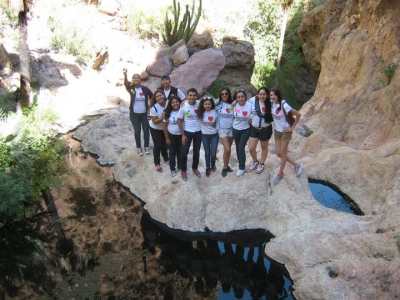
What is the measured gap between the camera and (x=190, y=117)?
A: 605cm

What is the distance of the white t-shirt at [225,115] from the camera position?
236 inches

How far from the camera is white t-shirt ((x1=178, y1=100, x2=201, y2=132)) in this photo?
19.7 feet

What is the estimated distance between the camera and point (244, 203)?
6.41 m

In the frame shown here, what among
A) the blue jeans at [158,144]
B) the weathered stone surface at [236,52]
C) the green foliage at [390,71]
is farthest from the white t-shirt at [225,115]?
the weathered stone surface at [236,52]

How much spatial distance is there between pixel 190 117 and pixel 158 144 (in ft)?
3.80

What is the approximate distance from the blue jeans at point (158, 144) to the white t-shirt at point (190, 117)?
0.76 meters

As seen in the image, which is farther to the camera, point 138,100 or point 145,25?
point 145,25

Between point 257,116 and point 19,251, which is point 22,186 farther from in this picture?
point 257,116

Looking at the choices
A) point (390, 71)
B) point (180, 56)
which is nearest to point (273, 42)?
point (180, 56)

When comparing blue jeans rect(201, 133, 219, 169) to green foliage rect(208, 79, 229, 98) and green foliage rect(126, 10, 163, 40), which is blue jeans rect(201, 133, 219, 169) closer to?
green foliage rect(208, 79, 229, 98)

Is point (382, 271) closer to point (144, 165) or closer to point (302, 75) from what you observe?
point (144, 165)

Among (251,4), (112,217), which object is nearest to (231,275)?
(112,217)

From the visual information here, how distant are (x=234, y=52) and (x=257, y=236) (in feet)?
31.4

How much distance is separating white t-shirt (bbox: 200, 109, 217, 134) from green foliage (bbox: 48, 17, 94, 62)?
10.2m
